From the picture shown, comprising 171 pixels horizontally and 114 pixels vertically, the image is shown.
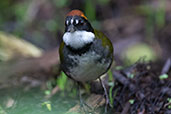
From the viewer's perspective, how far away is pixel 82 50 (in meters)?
3.58

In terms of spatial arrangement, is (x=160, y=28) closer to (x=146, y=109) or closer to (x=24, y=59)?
(x=24, y=59)

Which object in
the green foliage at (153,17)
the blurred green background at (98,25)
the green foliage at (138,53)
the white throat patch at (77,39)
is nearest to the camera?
the white throat patch at (77,39)

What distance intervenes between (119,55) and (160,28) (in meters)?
1.94

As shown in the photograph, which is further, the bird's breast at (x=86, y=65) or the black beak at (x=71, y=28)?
the bird's breast at (x=86, y=65)

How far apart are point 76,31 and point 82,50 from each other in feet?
0.81

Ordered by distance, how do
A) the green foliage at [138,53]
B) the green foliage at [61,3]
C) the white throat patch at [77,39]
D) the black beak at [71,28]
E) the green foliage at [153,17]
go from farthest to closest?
the green foliage at [61,3], the green foliage at [153,17], the green foliage at [138,53], the white throat patch at [77,39], the black beak at [71,28]

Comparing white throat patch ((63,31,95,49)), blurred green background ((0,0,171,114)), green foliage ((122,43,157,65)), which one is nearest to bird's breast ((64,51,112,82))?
white throat patch ((63,31,95,49))

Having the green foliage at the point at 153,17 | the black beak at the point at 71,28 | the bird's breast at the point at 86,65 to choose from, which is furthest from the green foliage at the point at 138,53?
the black beak at the point at 71,28

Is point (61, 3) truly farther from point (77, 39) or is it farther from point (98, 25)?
point (77, 39)

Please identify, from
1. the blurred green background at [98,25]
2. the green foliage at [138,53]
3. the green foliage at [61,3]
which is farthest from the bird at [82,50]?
the green foliage at [61,3]

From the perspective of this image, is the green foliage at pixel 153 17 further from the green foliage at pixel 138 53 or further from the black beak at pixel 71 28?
A: the black beak at pixel 71 28

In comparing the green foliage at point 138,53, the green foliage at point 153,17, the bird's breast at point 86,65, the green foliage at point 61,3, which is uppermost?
the green foliage at point 61,3

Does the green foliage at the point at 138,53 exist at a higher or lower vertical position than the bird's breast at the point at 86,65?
higher

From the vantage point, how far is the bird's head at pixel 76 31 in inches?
137
